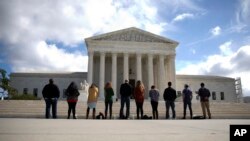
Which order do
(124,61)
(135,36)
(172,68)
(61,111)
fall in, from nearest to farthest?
1. (61,111)
2. (124,61)
3. (172,68)
4. (135,36)

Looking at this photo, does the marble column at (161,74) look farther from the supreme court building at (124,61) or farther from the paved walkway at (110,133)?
the paved walkway at (110,133)

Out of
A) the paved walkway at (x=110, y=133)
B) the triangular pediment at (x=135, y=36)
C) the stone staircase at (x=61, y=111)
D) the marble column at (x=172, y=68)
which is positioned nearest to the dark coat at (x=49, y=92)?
the stone staircase at (x=61, y=111)

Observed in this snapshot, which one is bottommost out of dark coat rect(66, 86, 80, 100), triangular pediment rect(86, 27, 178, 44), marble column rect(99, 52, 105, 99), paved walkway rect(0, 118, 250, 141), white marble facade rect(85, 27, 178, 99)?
paved walkway rect(0, 118, 250, 141)

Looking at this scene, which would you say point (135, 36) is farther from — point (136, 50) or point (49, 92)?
point (49, 92)

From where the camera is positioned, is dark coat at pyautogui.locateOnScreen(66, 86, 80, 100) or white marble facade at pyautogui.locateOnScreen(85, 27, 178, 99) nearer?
dark coat at pyautogui.locateOnScreen(66, 86, 80, 100)

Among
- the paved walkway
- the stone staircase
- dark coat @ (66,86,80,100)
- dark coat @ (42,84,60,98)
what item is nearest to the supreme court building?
the stone staircase

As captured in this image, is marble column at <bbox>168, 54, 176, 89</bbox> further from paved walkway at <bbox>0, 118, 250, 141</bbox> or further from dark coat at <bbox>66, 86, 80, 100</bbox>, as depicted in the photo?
paved walkway at <bbox>0, 118, 250, 141</bbox>

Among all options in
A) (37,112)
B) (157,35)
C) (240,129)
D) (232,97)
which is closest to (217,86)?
(232,97)

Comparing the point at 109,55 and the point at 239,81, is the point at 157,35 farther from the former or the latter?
the point at 239,81

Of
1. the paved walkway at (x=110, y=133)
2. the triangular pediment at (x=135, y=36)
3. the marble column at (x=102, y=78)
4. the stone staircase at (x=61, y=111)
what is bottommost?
the stone staircase at (x=61, y=111)

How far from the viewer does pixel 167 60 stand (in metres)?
46.4

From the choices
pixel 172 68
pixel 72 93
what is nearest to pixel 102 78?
pixel 172 68

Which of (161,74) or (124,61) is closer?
(124,61)

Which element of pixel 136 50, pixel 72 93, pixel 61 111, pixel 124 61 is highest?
pixel 136 50
